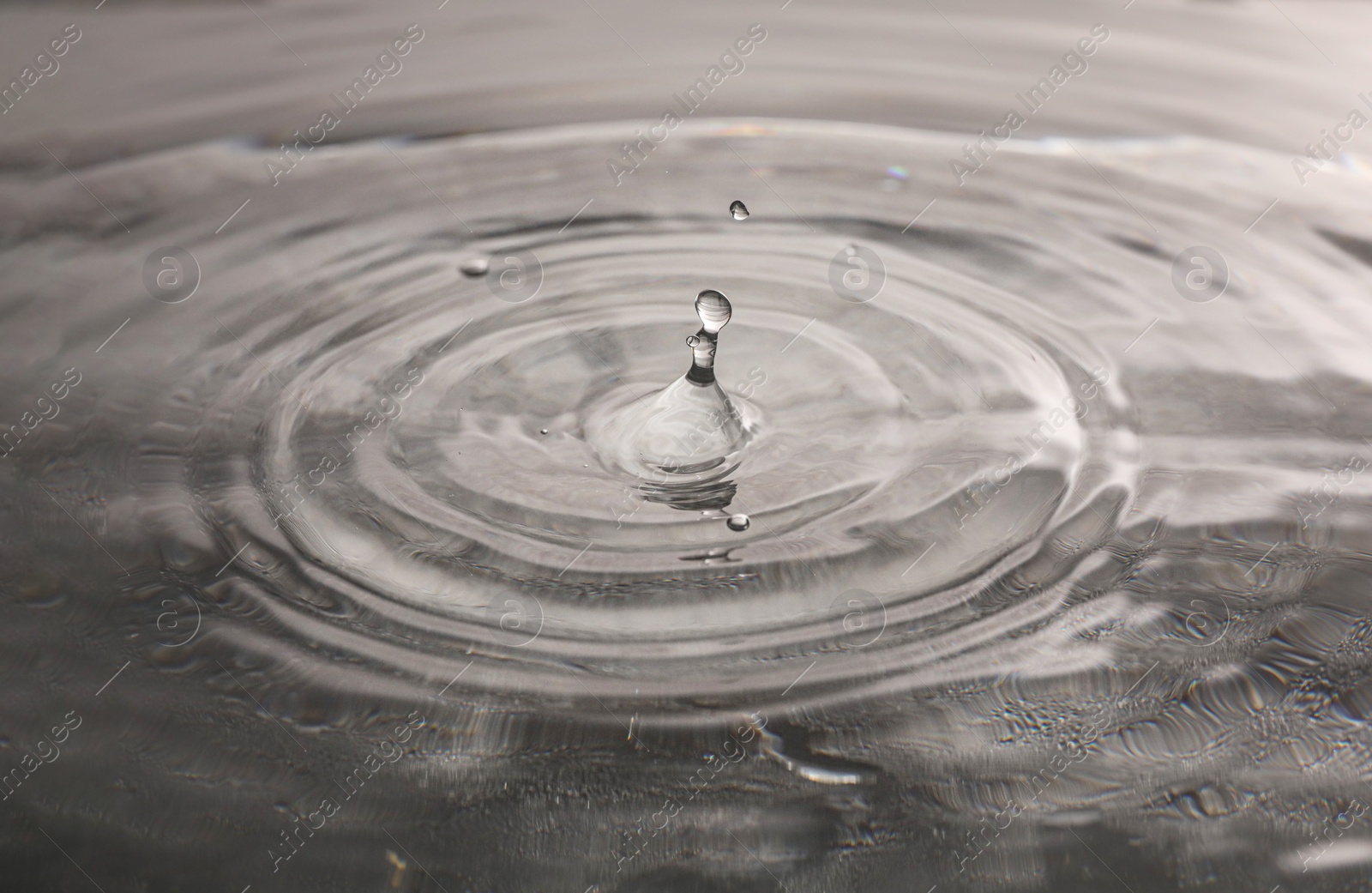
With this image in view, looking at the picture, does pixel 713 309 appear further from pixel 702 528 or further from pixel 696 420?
pixel 702 528

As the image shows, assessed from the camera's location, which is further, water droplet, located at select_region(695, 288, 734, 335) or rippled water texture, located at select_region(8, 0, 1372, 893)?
water droplet, located at select_region(695, 288, 734, 335)

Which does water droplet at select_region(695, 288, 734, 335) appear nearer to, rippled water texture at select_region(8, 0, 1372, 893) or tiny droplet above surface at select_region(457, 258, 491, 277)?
rippled water texture at select_region(8, 0, 1372, 893)

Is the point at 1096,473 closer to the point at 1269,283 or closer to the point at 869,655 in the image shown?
the point at 869,655

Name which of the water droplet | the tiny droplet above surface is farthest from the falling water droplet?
the tiny droplet above surface

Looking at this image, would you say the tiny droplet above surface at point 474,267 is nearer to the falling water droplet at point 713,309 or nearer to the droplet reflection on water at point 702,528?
the droplet reflection on water at point 702,528

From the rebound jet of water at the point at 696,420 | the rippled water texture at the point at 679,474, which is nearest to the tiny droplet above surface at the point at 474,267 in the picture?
the rippled water texture at the point at 679,474

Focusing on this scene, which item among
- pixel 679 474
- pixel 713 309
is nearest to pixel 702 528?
pixel 679 474

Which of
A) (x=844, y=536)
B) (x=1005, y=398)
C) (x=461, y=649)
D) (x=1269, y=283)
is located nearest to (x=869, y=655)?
(x=844, y=536)

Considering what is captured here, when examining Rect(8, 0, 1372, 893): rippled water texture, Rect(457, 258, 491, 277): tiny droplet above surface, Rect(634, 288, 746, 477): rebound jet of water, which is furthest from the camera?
Answer: Rect(457, 258, 491, 277): tiny droplet above surface
